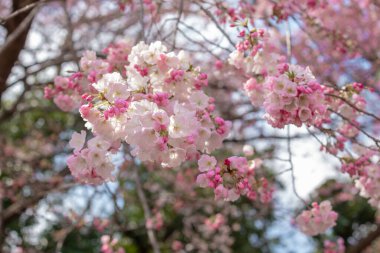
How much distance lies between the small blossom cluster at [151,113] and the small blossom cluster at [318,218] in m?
0.77

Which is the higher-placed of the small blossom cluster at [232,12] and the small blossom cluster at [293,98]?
the small blossom cluster at [232,12]

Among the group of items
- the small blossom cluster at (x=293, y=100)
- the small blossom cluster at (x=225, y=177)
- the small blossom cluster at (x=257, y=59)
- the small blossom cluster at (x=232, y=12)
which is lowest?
the small blossom cluster at (x=225, y=177)

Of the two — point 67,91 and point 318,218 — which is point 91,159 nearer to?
point 67,91

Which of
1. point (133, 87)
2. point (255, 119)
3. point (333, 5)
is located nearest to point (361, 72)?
point (333, 5)

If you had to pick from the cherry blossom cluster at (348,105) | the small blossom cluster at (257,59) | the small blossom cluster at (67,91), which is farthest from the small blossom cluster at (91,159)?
the cherry blossom cluster at (348,105)

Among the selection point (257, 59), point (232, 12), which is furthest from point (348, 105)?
point (232, 12)

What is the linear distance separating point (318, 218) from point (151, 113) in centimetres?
126

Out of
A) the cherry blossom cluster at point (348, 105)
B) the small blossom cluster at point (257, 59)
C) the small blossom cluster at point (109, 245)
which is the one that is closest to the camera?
the cherry blossom cluster at point (348, 105)

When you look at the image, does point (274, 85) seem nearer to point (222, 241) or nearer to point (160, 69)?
point (160, 69)

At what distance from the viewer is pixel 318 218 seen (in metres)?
2.29

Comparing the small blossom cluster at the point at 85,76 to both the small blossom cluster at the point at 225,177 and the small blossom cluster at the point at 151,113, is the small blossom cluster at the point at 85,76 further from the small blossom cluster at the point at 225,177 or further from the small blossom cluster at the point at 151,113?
the small blossom cluster at the point at 225,177

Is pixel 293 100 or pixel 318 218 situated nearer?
pixel 293 100

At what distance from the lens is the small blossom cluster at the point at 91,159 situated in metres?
1.56

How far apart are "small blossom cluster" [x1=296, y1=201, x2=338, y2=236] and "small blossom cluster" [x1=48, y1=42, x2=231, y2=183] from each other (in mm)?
769
